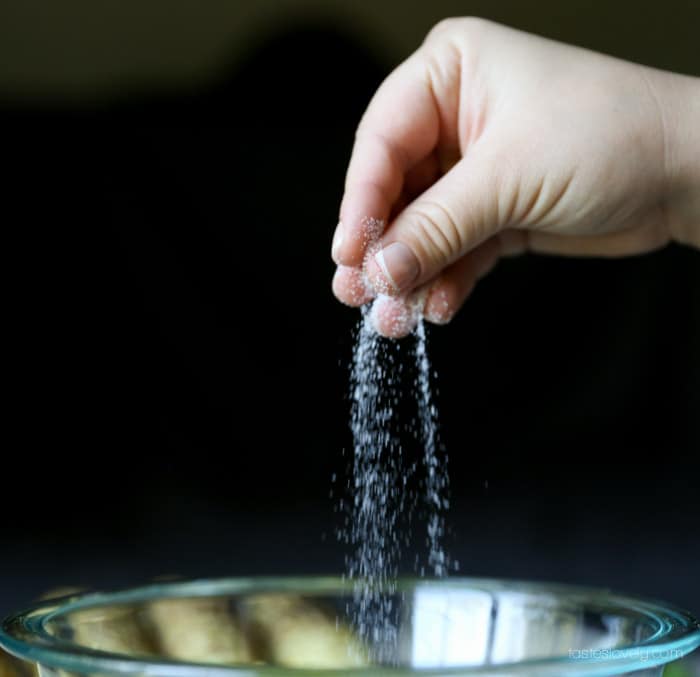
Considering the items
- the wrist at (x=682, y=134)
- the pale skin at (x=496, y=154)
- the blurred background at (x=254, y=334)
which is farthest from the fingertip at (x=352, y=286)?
the blurred background at (x=254, y=334)

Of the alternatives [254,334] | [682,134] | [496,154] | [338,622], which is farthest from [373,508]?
[254,334]

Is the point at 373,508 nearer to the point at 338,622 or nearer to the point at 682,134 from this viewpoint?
the point at 338,622

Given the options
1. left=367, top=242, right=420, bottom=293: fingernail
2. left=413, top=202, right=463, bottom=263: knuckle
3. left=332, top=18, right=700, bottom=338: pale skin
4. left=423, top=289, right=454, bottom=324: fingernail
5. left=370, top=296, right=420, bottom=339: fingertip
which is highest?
left=332, top=18, right=700, bottom=338: pale skin

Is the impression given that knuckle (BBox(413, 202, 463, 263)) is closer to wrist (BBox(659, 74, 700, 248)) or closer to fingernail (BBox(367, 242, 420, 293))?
fingernail (BBox(367, 242, 420, 293))

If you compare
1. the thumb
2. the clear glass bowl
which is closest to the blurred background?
the thumb

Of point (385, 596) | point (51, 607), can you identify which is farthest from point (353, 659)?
point (51, 607)

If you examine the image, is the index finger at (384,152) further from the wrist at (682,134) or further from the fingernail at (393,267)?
the wrist at (682,134)
